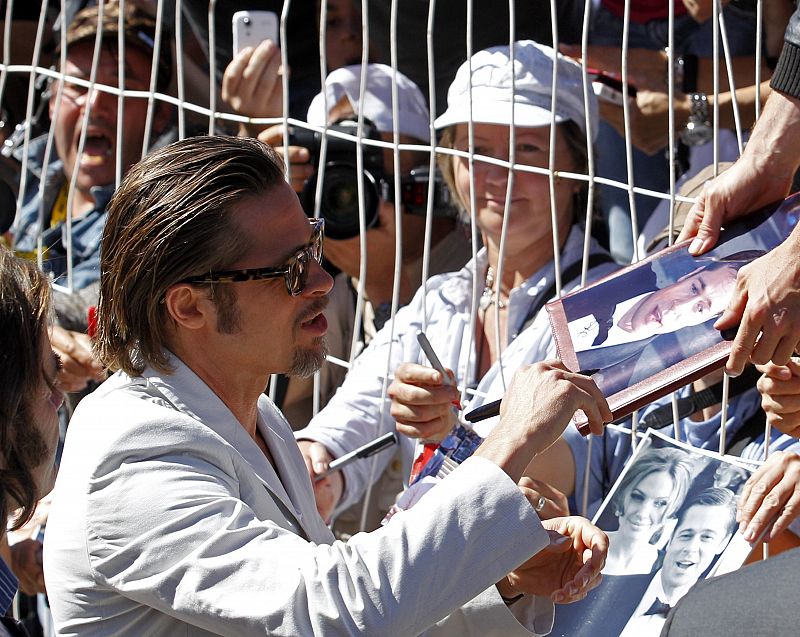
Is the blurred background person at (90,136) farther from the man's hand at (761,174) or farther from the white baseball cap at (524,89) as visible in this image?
the man's hand at (761,174)

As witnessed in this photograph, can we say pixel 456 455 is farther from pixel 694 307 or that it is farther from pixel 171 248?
pixel 171 248

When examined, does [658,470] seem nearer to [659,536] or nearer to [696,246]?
[659,536]

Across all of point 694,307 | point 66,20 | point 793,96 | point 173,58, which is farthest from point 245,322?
point 66,20

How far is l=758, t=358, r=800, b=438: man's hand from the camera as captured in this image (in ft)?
6.33

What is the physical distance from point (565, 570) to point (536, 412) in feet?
1.03

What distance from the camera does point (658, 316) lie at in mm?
1792

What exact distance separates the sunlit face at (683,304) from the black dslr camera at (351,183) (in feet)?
3.78

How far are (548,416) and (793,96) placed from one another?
27.7 inches

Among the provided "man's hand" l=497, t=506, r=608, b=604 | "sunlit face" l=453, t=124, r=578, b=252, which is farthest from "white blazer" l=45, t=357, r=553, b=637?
"sunlit face" l=453, t=124, r=578, b=252

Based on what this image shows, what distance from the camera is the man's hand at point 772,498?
1.86 metres

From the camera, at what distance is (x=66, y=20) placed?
3.57m

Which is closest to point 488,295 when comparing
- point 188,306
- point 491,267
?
point 491,267

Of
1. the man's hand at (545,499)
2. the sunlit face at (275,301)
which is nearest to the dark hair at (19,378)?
the sunlit face at (275,301)

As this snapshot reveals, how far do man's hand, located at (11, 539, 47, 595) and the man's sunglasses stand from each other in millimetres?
1296
